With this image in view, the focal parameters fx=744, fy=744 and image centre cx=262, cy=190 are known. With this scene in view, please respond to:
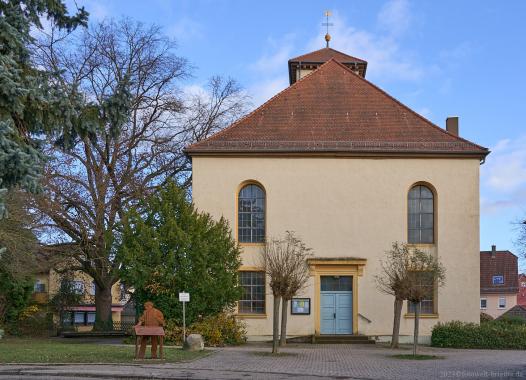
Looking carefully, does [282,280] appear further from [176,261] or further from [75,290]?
[75,290]

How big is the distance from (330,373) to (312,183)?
525 inches

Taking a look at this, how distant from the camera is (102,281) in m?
38.2

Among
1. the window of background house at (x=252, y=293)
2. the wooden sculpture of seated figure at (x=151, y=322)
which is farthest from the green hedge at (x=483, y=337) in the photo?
the wooden sculpture of seated figure at (x=151, y=322)

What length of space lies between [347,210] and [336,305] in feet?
12.7

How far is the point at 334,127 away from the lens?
31.2 m

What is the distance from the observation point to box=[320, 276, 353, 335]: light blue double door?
1180 inches

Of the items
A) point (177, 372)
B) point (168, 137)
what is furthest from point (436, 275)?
point (168, 137)

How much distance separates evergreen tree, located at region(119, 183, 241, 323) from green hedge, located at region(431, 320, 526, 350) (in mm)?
8063

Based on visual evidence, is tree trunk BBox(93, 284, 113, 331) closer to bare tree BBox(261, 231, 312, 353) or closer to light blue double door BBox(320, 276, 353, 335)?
light blue double door BBox(320, 276, 353, 335)

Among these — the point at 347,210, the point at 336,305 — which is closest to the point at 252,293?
the point at 336,305

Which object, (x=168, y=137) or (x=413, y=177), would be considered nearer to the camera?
(x=413, y=177)

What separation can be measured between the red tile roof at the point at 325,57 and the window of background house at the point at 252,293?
44.7ft

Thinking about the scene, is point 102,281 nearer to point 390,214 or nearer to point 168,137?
point 168,137

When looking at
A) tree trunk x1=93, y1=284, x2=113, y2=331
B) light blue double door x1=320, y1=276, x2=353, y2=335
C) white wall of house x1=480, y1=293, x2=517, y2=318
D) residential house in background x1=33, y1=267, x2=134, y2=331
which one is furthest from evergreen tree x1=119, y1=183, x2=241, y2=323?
white wall of house x1=480, y1=293, x2=517, y2=318
